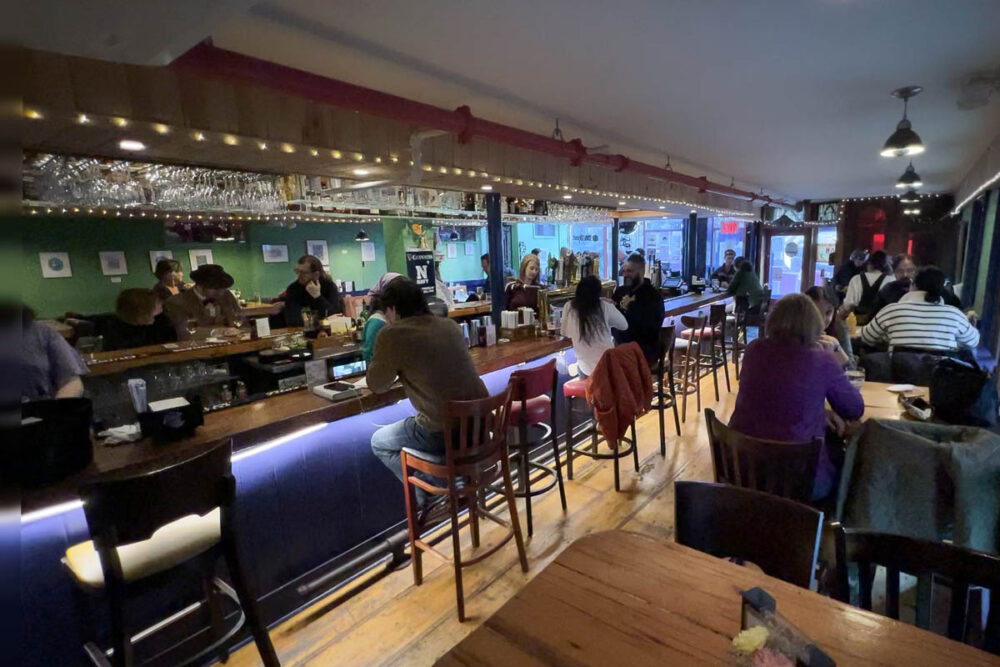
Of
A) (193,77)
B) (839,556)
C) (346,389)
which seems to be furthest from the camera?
(346,389)

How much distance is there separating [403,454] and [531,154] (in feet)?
8.27

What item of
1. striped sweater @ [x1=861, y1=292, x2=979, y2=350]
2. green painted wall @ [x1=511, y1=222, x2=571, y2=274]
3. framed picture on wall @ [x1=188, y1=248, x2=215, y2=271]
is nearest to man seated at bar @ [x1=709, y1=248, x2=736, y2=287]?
green painted wall @ [x1=511, y1=222, x2=571, y2=274]

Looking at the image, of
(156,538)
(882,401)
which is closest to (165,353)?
(156,538)

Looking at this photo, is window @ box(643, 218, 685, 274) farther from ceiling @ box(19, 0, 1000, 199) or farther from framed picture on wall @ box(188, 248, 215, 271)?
framed picture on wall @ box(188, 248, 215, 271)

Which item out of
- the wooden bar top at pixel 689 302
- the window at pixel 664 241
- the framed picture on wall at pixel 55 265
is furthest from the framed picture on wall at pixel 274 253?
the window at pixel 664 241

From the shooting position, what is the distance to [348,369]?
3117 mm

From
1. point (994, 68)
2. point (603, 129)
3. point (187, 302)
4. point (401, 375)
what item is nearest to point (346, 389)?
point (401, 375)

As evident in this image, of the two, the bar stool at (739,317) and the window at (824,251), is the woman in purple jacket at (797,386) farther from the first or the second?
the window at (824,251)

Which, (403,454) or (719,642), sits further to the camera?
(403,454)

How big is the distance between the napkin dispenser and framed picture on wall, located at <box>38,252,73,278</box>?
229 inches

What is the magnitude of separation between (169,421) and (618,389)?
250 cm

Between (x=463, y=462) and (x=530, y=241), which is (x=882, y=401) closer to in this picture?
(x=463, y=462)

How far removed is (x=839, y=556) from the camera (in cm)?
143

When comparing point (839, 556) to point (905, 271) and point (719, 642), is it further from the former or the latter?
point (905, 271)
